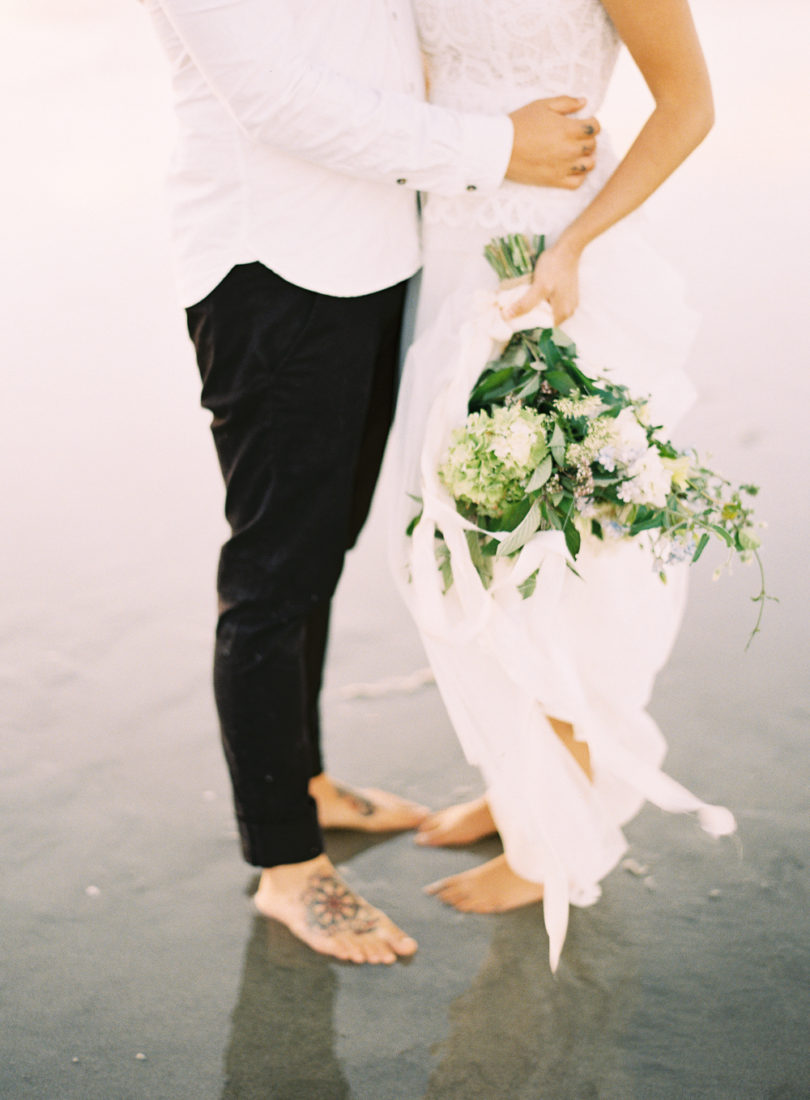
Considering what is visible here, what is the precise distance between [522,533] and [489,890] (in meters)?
0.75

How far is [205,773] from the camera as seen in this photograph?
2393mm

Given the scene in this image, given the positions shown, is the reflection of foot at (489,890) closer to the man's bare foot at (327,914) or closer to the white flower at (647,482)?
the man's bare foot at (327,914)

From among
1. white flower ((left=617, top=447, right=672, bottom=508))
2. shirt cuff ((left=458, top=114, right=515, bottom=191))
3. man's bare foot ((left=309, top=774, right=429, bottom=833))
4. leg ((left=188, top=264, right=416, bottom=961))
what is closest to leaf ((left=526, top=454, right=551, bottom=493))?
white flower ((left=617, top=447, right=672, bottom=508))

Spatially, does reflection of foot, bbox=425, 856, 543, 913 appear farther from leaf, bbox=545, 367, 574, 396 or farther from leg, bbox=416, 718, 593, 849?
leaf, bbox=545, 367, 574, 396

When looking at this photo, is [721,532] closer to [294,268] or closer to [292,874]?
[294,268]

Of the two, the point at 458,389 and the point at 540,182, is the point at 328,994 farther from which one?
the point at 540,182

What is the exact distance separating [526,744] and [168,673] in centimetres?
119

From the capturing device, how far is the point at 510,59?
1.78 metres

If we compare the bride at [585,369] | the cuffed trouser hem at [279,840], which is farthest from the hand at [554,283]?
the cuffed trouser hem at [279,840]

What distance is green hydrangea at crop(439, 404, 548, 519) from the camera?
5.36 feet

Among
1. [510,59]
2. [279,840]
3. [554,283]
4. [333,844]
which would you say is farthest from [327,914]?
[510,59]

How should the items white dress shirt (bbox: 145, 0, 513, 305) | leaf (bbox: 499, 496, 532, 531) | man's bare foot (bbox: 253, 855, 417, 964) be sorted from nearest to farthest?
white dress shirt (bbox: 145, 0, 513, 305)
leaf (bbox: 499, 496, 532, 531)
man's bare foot (bbox: 253, 855, 417, 964)

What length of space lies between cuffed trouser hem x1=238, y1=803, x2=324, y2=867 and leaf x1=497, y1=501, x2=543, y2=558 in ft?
2.16

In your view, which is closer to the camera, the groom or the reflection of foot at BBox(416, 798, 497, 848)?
the groom
